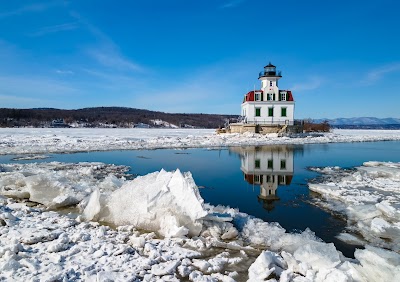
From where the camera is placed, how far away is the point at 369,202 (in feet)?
26.9

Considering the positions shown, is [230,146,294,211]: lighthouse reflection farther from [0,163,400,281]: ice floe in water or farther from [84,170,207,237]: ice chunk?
[84,170,207,237]: ice chunk

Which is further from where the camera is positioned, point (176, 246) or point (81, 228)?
point (81, 228)

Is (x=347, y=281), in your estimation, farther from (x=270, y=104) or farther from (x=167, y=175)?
(x=270, y=104)

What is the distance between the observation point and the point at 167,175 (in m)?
6.69

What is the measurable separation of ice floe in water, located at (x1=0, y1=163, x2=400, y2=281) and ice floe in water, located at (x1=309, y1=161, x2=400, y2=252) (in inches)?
55.1

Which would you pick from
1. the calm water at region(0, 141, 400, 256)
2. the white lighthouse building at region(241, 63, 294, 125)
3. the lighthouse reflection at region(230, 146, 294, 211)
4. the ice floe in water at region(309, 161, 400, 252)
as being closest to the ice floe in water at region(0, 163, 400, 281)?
the calm water at region(0, 141, 400, 256)

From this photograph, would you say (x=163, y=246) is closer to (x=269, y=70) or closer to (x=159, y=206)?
(x=159, y=206)

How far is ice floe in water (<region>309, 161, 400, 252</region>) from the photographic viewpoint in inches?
235

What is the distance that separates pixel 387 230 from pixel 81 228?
249 inches

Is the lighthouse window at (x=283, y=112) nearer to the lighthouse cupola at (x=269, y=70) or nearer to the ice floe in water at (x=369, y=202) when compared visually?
the lighthouse cupola at (x=269, y=70)

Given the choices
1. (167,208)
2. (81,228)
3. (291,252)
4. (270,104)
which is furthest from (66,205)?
(270,104)

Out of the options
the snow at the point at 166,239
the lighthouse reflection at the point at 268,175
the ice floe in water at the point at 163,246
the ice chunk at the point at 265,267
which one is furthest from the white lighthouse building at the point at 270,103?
the ice chunk at the point at 265,267

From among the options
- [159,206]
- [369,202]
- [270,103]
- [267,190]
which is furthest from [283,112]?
[159,206]

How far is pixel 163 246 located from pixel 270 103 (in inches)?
1357
